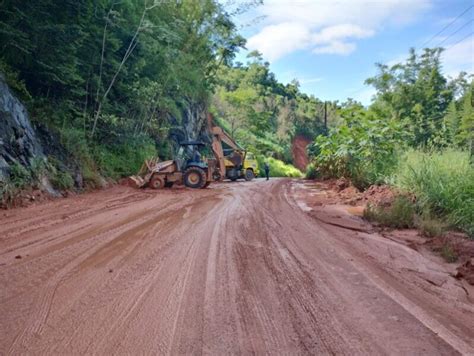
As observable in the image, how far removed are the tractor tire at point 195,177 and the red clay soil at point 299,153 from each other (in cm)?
4041

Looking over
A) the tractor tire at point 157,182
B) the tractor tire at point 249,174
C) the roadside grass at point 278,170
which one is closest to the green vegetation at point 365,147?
the tractor tire at point 157,182

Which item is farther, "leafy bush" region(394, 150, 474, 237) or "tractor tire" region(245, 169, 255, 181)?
"tractor tire" region(245, 169, 255, 181)

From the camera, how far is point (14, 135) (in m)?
8.48

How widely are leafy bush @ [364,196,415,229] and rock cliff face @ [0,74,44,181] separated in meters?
7.44

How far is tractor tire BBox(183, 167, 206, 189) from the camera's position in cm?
1373

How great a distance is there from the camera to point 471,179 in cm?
720

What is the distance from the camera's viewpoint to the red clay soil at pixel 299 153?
53725 millimetres

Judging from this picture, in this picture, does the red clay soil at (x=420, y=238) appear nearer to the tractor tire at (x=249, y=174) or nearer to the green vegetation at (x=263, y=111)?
the tractor tire at (x=249, y=174)

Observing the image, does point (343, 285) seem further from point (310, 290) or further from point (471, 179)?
point (471, 179)

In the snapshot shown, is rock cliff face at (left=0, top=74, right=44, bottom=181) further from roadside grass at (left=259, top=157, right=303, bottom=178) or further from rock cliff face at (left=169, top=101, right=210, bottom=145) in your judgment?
roadside grass at (left=259, top=157, right=303, bottom=178)

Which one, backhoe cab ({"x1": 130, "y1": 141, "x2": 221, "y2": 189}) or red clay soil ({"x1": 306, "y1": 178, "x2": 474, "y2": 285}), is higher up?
backhoe cab ({"x1": 130, "y1": 141, "x2": 221, "y2": 189})

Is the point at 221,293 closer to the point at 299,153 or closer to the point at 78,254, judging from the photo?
the point at 78,254

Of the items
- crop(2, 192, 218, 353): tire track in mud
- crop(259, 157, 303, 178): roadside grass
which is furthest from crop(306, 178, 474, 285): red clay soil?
crop(259, 157, 303, 178): roadside grass

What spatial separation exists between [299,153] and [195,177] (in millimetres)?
42604
